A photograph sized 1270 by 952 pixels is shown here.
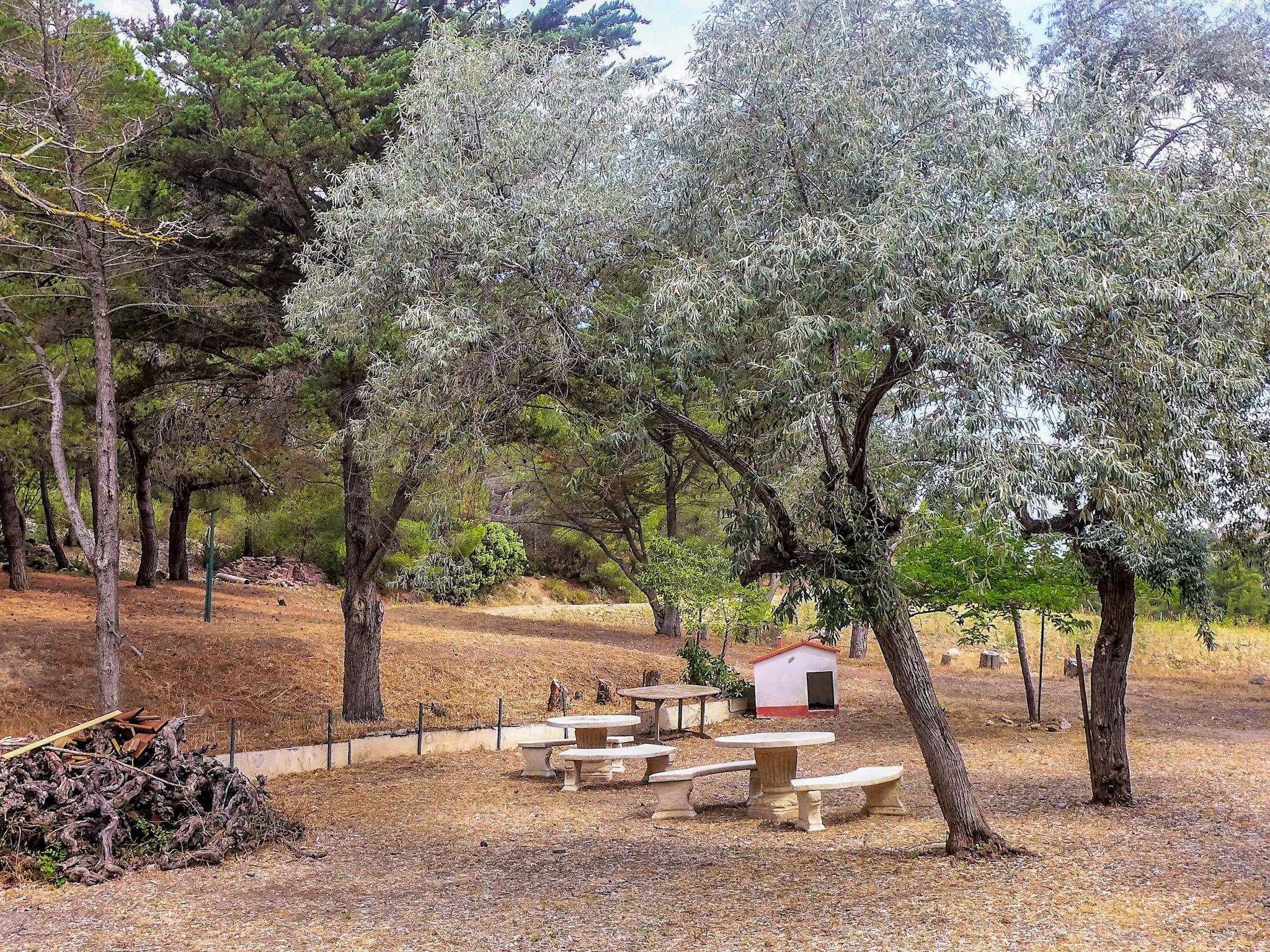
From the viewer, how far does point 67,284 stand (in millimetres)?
13359

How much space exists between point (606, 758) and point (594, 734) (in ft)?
3.76

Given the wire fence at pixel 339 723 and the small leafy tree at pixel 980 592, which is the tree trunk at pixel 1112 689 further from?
the wire fence at pixel 339 723

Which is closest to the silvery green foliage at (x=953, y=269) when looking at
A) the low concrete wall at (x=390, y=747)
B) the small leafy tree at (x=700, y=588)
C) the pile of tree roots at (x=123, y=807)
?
the pile of tree roots at (x=123, y=807)

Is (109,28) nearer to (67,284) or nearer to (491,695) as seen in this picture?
(67,284)

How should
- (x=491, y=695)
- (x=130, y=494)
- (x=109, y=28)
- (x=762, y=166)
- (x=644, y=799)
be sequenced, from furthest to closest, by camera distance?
(x=130, y=494), (x=491, y=695), (x=109, y=28), (x=644, y=799), (x=762, y=166)

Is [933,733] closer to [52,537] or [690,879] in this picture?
[690,879]

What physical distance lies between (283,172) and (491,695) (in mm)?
8005

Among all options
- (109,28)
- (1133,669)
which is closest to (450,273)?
(109,28)

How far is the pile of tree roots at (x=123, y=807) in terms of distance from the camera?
7.17 metres

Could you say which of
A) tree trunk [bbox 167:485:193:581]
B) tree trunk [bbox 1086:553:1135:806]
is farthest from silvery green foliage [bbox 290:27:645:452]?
tree trunk [bbox 167:485:193:581]

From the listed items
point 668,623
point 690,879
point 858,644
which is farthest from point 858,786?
point 668,623

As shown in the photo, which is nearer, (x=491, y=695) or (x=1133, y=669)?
(x=491, y=695)

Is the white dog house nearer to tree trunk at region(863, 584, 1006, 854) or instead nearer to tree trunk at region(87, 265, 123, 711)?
tree trunk at region(863, 584, 1006, 854)

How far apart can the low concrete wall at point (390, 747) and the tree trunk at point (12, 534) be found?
9.91 meters
